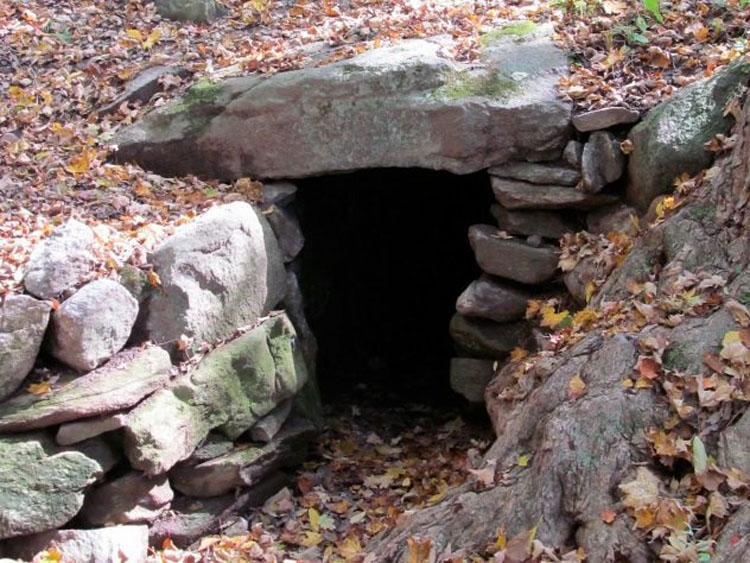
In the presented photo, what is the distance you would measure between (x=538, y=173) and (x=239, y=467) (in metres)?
2.70

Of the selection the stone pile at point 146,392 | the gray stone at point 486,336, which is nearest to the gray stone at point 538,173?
the gray stone at point 486,336

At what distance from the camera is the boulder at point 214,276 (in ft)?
16.8

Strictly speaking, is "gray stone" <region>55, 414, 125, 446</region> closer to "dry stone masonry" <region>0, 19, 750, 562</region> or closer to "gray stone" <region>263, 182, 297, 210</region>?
"dry stone masonry" <region>0, 19, 750, 562</region>

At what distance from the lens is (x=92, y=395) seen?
4691 millimetres

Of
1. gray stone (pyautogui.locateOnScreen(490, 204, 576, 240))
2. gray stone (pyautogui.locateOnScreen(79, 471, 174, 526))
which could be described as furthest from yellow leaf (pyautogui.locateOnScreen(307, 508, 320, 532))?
gray stone (pyautogui.locateOnScreen(490, 204, 576, 240))

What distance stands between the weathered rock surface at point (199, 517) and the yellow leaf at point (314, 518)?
1.10ft

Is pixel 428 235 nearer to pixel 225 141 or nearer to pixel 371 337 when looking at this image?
pixel 371 337

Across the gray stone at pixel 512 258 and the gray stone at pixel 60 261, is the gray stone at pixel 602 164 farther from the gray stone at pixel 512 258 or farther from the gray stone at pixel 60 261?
the gray stone at pixel 60 261

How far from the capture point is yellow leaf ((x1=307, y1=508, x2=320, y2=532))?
5.32m

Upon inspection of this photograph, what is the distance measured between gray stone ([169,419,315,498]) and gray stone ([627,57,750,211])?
2717 mm

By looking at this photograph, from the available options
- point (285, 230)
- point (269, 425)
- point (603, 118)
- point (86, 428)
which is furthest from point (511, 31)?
point (86, 428)

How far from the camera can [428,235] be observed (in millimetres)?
8844

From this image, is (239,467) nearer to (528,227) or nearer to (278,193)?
(278,193)

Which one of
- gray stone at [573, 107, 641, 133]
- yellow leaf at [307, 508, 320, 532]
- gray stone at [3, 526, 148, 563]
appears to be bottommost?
yellow leaf at [307, 508, 320, 532]
